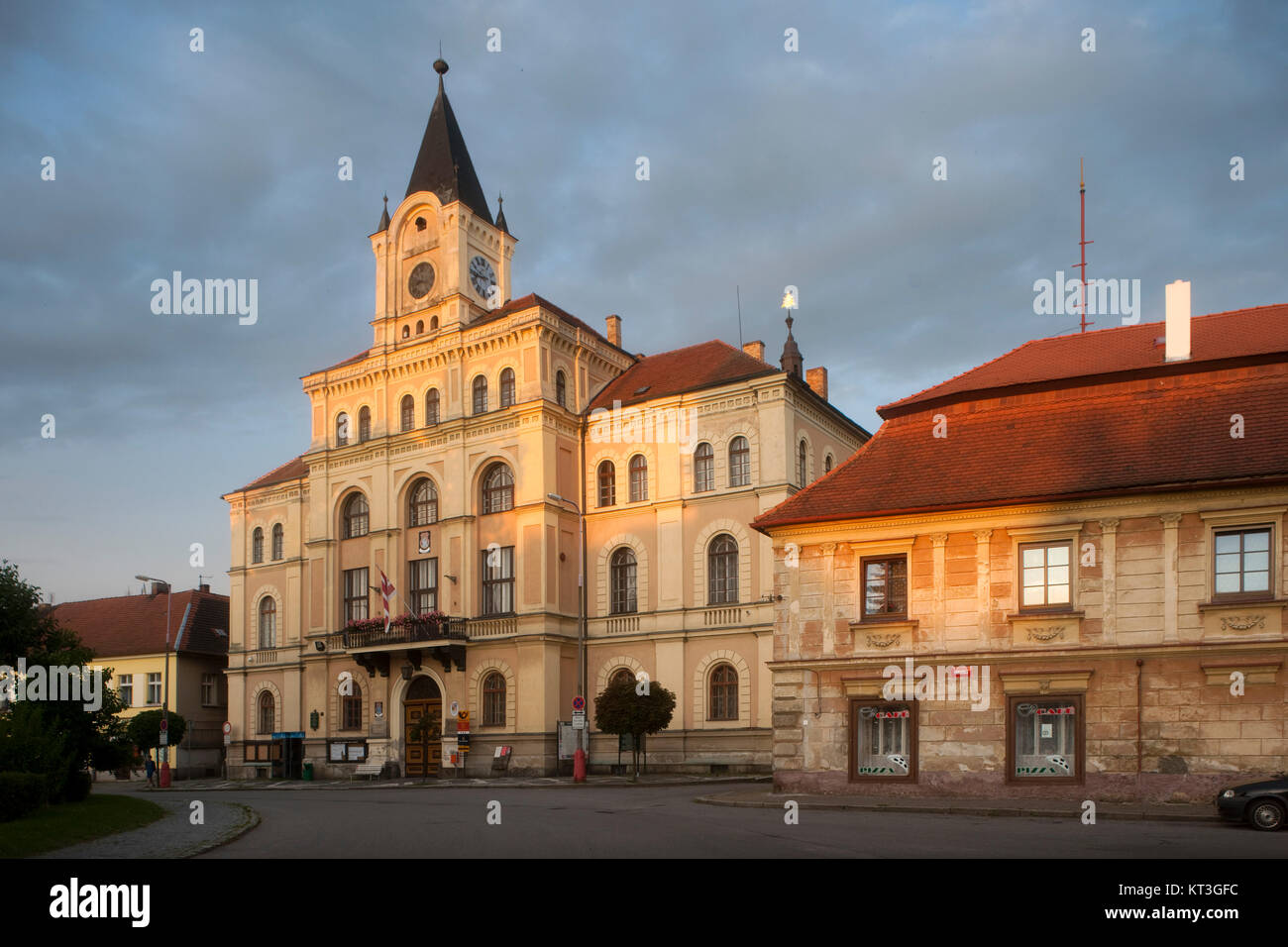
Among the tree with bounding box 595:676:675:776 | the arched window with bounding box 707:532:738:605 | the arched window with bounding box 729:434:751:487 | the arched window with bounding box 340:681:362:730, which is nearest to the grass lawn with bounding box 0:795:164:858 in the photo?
the tree with bounding box 595:676:675:776

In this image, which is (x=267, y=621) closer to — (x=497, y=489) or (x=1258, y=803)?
(x=497, y=489)

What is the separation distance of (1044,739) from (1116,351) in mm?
9529

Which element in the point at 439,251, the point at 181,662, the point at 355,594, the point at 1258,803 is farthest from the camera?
the point at 181,662

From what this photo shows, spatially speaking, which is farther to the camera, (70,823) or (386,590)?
(386,590)

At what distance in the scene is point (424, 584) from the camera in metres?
47.7

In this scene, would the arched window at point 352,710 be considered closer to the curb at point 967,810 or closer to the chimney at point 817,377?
the chimney at point 817,377

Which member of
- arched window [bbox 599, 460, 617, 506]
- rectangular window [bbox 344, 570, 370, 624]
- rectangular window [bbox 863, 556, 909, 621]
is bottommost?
rectangular window [bbox 344, 570, 370, 624]

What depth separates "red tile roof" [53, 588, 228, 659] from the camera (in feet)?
207

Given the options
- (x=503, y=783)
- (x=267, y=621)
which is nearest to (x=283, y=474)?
(x=267, y=621)

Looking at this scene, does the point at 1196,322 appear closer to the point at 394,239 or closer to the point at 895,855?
the point at 895,855

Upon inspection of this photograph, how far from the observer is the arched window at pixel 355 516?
167 feet

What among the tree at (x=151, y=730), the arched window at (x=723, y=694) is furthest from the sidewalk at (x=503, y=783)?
the tree at (x=151, y=730)

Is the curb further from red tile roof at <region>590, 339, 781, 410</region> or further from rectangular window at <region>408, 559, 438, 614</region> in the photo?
rectangular window at <region>408, 559, 438, 614</region>

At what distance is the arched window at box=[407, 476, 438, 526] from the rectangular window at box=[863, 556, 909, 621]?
82.8 ft
